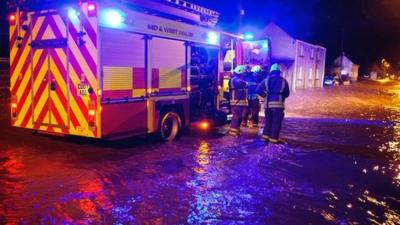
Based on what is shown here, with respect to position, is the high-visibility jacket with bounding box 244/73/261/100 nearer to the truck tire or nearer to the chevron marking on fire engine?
the truck tire

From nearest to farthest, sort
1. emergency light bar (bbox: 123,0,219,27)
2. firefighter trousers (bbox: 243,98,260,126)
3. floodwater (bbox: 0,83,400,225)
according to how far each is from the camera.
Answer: floodwater (bbox: 0,83,400,225)
emergency light bar (bbox: 123,0,219,27)
firefighter trousers (bbox: 243,98,260,126)

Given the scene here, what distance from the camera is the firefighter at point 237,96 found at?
966 centimetres

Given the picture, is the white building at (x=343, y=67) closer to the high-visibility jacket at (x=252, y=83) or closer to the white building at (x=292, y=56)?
the white building at (x=292, y=56)

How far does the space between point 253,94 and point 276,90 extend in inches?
77.2

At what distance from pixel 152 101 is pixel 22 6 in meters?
3.08

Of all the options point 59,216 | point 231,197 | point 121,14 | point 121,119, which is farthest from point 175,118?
point 59,216

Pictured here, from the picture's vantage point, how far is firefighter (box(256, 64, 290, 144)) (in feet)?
29.3

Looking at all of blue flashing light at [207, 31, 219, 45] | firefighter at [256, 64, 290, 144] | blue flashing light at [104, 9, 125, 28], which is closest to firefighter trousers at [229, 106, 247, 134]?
firefighter at [256, 64, 290, 144]

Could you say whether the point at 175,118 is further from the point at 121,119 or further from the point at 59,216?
the point at 59,216

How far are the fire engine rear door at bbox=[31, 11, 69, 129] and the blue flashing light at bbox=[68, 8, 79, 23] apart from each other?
0.66 feet

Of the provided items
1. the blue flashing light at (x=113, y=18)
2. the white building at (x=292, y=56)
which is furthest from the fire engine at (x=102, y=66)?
the white building at (x=292, y=56)

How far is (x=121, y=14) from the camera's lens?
23.0ft

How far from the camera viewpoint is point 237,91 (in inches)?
383

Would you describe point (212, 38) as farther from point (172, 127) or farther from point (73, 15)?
point (73, 15)
